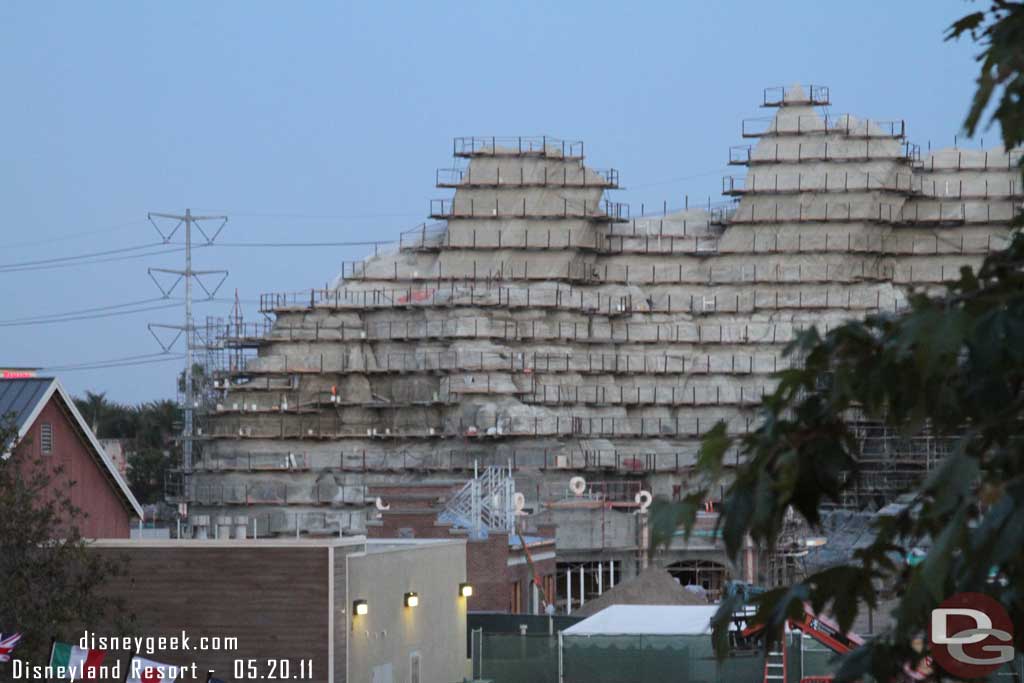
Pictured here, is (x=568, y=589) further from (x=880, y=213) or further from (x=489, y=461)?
(x=880, y=213)

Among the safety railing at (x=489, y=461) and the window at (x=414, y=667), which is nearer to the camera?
the window at (x=414, y=667)

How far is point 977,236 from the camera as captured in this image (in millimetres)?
83438

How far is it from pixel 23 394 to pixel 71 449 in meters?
1.23

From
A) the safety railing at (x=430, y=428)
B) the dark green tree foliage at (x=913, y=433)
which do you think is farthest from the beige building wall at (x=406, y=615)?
the safety railing at (x=430, y=428)

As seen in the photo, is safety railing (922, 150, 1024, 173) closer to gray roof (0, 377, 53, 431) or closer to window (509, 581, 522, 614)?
window (509, 581, 522, 614)

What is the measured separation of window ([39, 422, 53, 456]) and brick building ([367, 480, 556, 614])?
1519 centimetres

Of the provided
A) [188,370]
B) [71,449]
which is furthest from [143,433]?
[71,449]

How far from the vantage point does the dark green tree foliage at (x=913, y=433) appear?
5.11m

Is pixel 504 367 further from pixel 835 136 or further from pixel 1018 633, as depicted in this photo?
pixel 1018 633

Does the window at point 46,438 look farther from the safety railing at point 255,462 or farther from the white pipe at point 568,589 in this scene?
the safety railing at point 255,462

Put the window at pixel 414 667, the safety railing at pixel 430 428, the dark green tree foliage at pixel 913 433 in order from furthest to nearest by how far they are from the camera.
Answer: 1. the safety railing at pixel 430 428
2. the window at pixel 414 667
3. the dark green tree foliage at pixel 913 433

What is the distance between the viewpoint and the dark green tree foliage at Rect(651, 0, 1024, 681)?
16.8 feet

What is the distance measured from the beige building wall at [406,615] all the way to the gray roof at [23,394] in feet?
18.8

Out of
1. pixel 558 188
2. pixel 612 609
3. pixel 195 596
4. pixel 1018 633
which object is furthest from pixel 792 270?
pixel 1018 633
